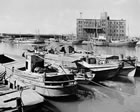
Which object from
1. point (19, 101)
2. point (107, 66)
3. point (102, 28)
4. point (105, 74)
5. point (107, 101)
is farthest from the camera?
point (102, 28)

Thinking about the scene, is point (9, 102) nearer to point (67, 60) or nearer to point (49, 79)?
point (49, 79)

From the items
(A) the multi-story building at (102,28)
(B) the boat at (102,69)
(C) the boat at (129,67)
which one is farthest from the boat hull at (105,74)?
(A) the multi-story building at (102,28)

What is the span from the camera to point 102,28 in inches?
6063

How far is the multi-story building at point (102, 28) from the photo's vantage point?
151 meters

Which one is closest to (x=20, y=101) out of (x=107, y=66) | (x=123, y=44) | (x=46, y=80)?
(x=46, y=80)

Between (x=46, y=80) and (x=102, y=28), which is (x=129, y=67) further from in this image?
(x=102, y=28)

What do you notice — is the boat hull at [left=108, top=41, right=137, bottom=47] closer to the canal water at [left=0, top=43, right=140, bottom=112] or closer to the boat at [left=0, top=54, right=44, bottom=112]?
the canal water at [left=0, top=43, right=140, bottom=112]

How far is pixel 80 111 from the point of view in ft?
52.0

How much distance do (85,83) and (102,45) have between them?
88837mm

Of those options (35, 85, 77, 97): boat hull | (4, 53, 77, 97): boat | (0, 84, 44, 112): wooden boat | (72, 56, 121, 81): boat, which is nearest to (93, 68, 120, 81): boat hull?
(72, 56, 121, 81): boat

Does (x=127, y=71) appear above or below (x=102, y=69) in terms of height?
below

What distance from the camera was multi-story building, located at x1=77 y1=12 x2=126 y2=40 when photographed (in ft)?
496

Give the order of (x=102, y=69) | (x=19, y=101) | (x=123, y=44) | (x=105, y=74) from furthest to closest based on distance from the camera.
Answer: (x=123, y=44) < (x=105, y=74) < (x=102, y=69) < (x=19, y=101)

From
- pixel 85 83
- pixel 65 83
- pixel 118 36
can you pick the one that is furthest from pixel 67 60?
pixel 118 36
